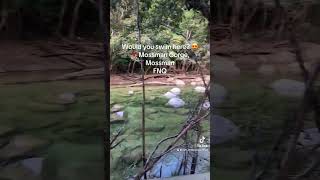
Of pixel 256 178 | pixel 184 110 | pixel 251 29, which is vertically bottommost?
pixel 256 178

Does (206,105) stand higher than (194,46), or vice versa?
(194,46)

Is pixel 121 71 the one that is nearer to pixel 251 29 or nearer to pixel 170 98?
pixel 170 98

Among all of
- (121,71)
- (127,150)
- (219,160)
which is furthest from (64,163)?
(219,160)

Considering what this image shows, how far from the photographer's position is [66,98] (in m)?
3.32

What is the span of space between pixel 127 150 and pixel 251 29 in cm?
104

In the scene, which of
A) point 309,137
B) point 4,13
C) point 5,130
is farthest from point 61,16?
point 309,137

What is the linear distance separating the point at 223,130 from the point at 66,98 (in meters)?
0.95

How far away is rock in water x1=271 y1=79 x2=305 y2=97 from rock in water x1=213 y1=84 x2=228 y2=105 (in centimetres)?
32

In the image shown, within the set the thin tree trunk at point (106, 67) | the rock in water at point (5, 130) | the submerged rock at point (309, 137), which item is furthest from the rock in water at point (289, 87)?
the rock in water at point (5, 130)

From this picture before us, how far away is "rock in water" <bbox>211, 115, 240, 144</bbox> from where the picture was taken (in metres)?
3.42

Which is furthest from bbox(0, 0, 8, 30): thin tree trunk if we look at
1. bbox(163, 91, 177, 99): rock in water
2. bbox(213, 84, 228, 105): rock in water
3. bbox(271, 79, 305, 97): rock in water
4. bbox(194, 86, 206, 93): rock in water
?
bbox(271, 79, 305, 97): rock in water

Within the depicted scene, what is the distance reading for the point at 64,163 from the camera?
3383mm

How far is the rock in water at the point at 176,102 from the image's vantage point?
3316mm

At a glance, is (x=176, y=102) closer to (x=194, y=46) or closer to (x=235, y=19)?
(x=194, y=46)
